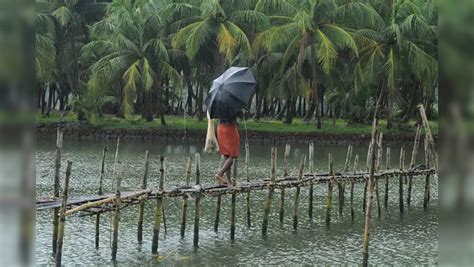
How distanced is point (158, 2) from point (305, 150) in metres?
12.0

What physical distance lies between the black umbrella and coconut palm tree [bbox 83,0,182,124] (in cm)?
1749

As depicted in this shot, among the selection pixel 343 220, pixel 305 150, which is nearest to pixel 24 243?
pixel 343 220

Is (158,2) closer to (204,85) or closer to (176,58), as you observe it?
(176,58)

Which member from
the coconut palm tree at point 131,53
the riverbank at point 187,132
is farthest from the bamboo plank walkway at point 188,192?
the coconut palm tree at point 131,53

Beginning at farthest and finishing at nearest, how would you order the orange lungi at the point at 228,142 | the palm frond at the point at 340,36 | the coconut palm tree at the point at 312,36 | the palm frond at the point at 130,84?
the palm frond at the point at 130,84 → the coconut palm tree at the point at 312,36 → the palm frond at the point at 340,36 → the orange lungi at the point at 228,142

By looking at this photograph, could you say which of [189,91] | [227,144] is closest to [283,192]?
[227,144]

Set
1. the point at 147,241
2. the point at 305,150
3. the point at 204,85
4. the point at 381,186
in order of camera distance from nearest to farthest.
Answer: the point at 147,241
the point at 381,186
the point at 305,150
the point at 204,85

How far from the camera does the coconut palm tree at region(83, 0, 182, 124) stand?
98.6 feet

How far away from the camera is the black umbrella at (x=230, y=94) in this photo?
11816mm

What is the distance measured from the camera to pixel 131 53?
31.1 metres

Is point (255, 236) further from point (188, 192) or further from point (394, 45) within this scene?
point (394, 45)

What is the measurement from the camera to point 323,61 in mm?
29953

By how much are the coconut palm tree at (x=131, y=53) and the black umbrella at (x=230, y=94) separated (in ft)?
57.4

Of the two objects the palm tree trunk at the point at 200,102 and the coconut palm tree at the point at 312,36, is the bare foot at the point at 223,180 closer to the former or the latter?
the coconut palm tree at the point at 312,36
